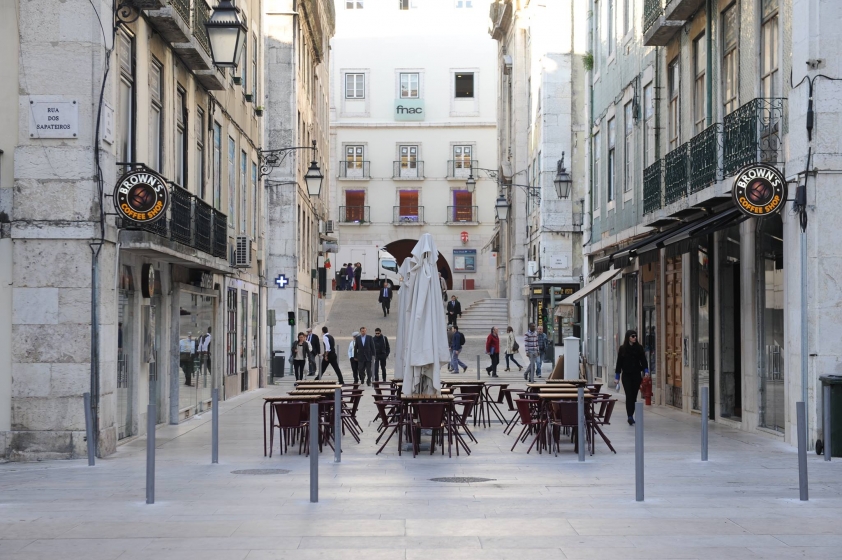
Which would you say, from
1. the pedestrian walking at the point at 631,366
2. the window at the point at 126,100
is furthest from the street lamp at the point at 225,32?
the pedestrian walking at the point at 631,366

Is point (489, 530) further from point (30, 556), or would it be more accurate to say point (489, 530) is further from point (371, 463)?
point (371, 463)

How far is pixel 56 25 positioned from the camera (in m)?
15.2

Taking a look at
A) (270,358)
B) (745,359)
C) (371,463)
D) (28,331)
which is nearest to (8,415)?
(28,331)

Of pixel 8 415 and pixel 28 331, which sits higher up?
→ pixel 28 331

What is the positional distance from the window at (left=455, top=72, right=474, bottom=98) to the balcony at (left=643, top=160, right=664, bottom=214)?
164 feet

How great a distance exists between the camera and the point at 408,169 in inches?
2889

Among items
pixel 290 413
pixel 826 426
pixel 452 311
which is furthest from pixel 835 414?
pixel 452 311

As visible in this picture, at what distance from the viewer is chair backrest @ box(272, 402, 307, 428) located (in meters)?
15.4

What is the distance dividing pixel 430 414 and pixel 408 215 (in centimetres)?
5854

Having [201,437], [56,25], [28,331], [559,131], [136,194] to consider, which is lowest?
[201,437]

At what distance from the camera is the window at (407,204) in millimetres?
73250

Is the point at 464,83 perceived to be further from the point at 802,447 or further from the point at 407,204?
the point at 802,447

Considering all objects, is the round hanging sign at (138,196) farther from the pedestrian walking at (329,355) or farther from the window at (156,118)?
the pedestrian walking at (329,355)

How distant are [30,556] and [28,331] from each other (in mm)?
6908
